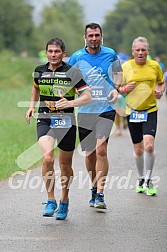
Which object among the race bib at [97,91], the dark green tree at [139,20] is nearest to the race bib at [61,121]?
the race bib at [97,91]

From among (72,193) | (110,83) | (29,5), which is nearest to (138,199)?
(72,193)

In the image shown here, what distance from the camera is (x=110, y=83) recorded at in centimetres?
1070

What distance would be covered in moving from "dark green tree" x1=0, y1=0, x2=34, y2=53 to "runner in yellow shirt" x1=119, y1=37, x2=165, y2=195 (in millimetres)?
47134

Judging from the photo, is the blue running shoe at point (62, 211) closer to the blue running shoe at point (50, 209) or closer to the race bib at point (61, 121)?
the blue running shoe at point (50, 209)

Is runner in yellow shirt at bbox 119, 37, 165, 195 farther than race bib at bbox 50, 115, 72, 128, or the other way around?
runner in yellow shirt at bbox 119, 37, 165, 195

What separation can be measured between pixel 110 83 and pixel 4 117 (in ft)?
49.2

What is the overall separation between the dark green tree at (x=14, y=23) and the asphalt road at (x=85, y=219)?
154 ft

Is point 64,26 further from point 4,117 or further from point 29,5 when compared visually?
point 4,117

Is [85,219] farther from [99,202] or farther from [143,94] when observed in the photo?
[143,94]

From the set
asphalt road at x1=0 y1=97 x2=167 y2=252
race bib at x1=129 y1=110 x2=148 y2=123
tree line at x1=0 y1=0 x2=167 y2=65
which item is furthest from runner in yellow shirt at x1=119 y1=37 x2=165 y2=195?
tree line at x1=0 y1=0 x2=167 y2=65

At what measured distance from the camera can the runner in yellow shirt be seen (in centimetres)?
1203

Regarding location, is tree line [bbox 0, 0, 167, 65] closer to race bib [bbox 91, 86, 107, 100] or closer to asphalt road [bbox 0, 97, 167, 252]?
asphalt road [bbox 0, 97, 167, 252]

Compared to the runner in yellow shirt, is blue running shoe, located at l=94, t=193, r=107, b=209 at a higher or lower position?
lower

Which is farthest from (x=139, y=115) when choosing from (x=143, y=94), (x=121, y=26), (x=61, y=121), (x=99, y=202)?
(x=121, y=26)
